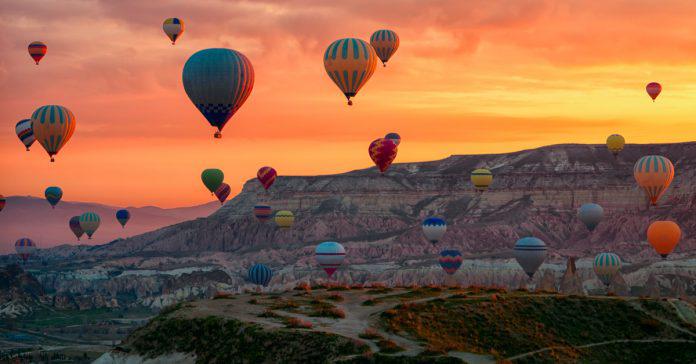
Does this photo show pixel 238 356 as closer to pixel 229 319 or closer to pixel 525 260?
pixel 229 319

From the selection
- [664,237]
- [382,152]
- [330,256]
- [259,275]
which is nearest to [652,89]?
[664,237]

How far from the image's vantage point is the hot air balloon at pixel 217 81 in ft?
338

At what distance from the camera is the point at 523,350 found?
67.3 metres

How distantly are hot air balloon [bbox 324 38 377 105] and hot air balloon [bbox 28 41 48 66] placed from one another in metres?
61.8

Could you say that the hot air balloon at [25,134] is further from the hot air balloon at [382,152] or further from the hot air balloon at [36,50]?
the hot air balloon at [382,152]

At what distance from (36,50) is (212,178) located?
40340 mm

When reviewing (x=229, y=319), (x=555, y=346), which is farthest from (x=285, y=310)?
(x=555, y=346)

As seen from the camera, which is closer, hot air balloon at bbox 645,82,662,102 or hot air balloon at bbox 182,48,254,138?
hot air balloon at bbox 182,48,254,138

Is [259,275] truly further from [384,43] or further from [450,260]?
[384,43]

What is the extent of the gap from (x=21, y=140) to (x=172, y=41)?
3045cm

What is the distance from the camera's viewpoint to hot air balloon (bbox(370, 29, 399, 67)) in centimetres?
14738

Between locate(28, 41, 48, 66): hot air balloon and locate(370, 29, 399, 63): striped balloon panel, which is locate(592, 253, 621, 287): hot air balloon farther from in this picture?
locate(28, 41, 48, 66): hot air balloon

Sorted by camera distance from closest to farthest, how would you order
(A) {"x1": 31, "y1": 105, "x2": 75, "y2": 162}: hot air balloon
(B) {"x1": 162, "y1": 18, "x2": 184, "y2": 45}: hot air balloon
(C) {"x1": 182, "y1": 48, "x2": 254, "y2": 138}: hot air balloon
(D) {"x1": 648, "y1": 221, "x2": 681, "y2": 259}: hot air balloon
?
1. (C) {"x1": 182, "y1": 48, "x2": 254, "y2": 138}: hot air balloon
2. (A) {"x1": 31, "y1": 105, "x2": 75, "y2": 162}: hot air balloon
3. (B) {"x1": 162, "y1": 18, "x2": 184, "y2": 45}: hot air balloon
4. (D) {"x1": 648, "y1": 221, "x2": 681, "y2": 259}: hot air balloon

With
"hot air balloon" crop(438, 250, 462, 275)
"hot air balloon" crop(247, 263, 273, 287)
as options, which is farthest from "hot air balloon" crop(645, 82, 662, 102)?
"hot air balloon" crop(247, 263, 273, 287)
